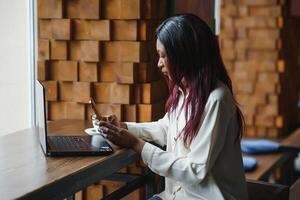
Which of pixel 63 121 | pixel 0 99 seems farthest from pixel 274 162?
pixel 0 99

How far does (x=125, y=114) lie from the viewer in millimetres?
2822

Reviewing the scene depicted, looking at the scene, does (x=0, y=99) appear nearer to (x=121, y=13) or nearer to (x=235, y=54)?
(x=121, y=13)

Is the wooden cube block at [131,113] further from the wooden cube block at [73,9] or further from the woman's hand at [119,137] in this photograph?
the woman's hand at [119,137]

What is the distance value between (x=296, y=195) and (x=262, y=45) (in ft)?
7.94

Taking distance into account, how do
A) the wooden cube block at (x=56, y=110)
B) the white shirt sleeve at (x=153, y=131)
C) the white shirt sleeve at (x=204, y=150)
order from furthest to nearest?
the wooden cube block at (x=56, y=110), the white shirt sleeve at (x=153, y=131), the white shirt sleeve at (x=204, y=150)

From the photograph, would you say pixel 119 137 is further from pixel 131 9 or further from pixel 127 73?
pixel 131 9

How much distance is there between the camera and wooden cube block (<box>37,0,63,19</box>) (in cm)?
282

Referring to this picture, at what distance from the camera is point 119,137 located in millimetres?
2014

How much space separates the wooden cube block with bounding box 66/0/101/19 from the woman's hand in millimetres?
922

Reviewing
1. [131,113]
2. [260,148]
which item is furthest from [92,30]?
[260,148]

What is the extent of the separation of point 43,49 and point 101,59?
0.34 meters

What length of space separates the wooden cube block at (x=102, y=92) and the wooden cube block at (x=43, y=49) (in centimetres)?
32

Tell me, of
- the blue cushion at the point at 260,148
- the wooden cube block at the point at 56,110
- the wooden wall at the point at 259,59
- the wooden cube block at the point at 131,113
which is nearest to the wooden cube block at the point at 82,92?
the wooden cube block at the point at 56,110

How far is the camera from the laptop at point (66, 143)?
6.26ft
